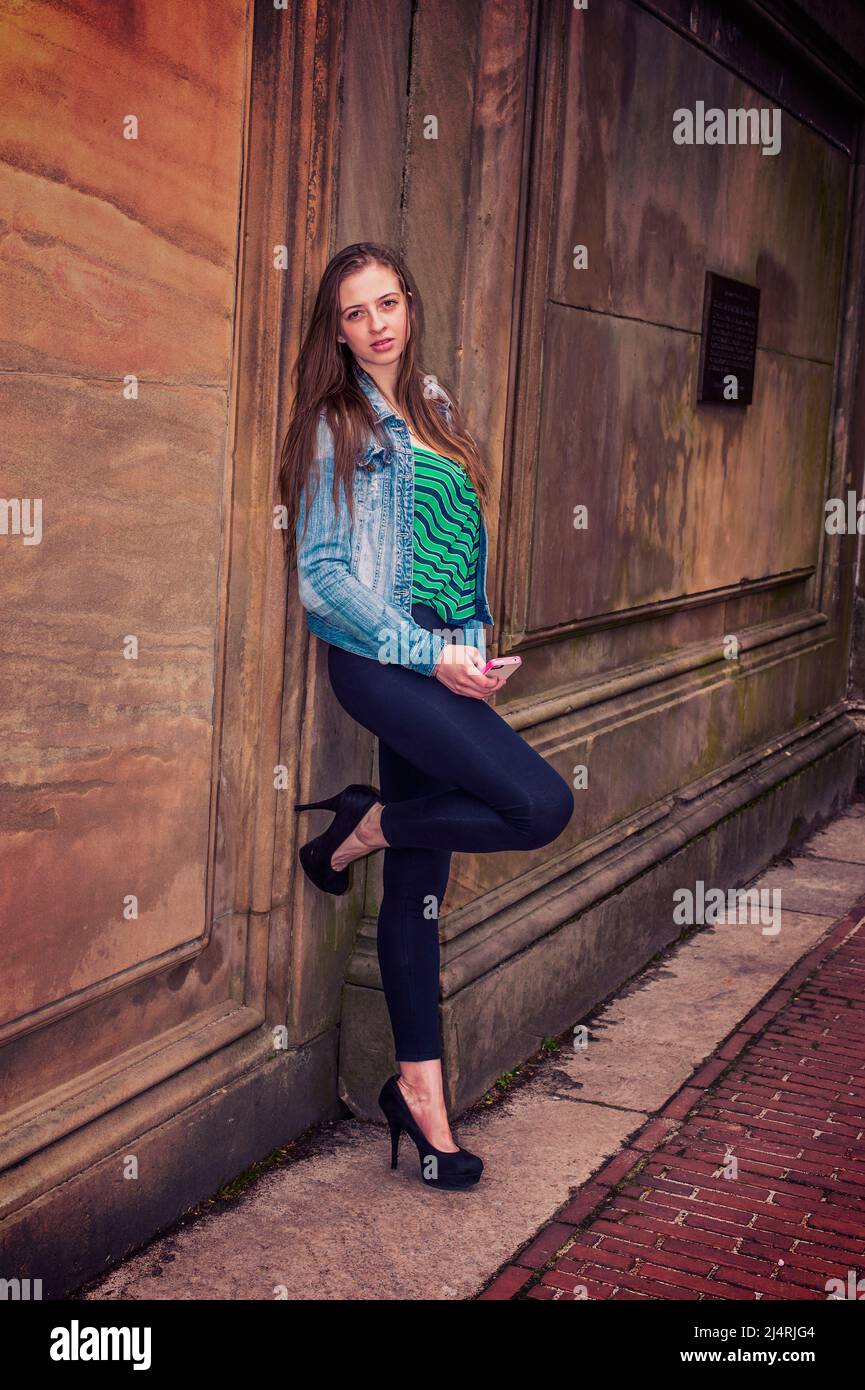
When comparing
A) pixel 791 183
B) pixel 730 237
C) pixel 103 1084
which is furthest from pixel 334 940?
pixel 791 183

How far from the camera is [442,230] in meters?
4.34

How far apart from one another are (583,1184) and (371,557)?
5.55 feet

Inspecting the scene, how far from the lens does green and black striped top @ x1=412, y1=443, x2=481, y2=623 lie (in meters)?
3.81

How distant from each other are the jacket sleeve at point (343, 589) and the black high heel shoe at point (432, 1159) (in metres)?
1.13

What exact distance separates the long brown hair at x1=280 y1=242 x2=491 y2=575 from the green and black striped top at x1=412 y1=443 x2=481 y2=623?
8 cm

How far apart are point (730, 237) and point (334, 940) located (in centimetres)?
→ 357

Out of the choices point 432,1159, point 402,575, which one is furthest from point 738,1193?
point 402,575

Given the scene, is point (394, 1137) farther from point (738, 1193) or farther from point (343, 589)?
point (343, 589)

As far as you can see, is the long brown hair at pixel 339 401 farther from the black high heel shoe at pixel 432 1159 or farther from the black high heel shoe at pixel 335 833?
the black high heel shoe at pixel 432 1159

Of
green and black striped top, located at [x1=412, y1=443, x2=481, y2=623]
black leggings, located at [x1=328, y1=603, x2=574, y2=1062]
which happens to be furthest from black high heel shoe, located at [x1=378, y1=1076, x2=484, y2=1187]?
green and black striped top, located at [x1=412, y1=443, x2=481, y2=623]

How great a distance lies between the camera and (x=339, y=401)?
373cm

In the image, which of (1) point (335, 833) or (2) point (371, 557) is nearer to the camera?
(2) point (371, 557)

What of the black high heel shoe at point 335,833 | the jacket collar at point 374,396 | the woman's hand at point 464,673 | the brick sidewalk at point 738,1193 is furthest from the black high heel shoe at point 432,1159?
the jacket collar at point 374,396
